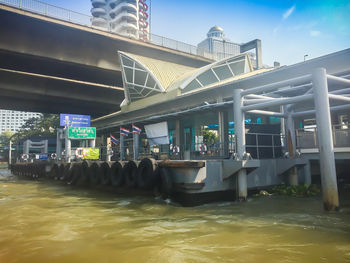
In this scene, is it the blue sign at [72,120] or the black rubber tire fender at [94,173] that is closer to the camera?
the black rubber tire fender at [94,173]

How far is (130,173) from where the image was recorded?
40.3 ft

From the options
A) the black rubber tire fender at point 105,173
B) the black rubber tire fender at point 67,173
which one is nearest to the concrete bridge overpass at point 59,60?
the black rubber tire fender at point 67,173

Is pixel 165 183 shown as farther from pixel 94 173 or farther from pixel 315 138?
pixel 315 138

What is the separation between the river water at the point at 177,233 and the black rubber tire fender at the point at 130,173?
200cm

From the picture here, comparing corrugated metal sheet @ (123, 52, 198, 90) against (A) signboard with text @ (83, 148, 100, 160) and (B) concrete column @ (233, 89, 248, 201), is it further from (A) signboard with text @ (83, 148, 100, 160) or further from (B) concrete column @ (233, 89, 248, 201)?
(B) concrete column @ (233, 89, 248, 201)

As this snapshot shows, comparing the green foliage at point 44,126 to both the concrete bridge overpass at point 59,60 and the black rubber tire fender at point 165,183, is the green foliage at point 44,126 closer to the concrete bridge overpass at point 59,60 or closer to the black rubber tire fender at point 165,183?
the concrete bridge overpass at point 59,60

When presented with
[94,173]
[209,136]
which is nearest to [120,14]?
[209,136]

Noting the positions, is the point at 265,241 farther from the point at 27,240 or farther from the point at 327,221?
the point at 27,240

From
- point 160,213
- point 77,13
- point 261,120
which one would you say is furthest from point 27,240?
point 77,13

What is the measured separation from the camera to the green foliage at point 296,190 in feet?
37.0

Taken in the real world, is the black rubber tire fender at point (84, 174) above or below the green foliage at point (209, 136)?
below

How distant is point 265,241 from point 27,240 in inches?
199

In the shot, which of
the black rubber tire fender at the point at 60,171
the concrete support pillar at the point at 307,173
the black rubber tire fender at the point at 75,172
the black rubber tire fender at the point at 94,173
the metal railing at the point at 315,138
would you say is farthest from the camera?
Result: the black rubber tire fender at the point at 60,171

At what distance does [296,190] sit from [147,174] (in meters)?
6.25
